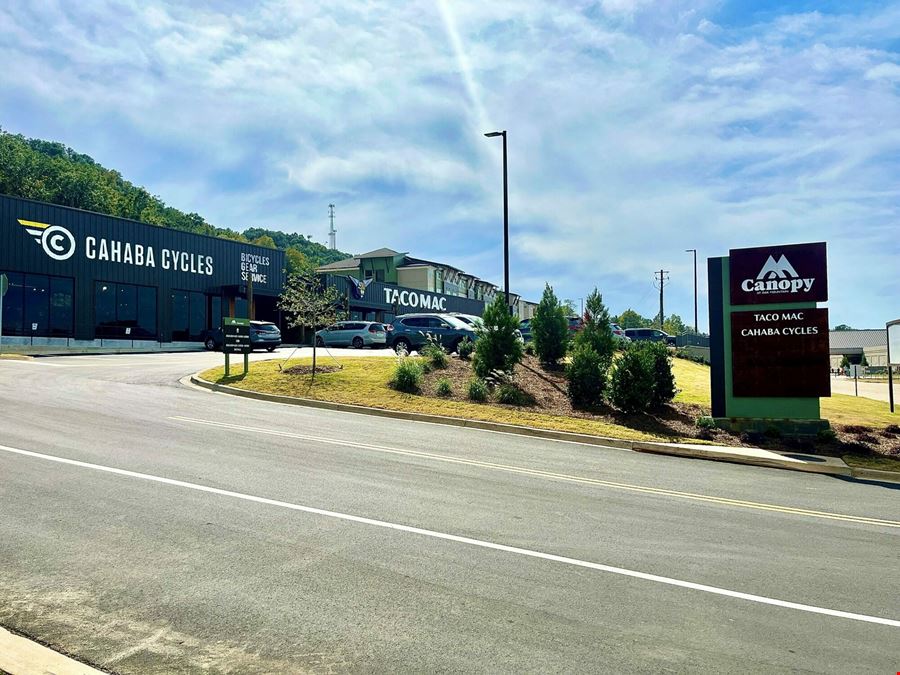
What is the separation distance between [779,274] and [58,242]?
33.8m

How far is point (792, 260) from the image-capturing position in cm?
1528

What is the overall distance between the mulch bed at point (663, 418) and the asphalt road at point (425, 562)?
147 inches

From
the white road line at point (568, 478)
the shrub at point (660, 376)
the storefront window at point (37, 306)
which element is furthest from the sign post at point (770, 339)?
the storefront window at point (37, 306)

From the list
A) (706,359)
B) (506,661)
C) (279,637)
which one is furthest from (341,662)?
(706,359)

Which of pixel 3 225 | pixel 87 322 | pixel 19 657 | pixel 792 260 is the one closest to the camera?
pixel 19 657

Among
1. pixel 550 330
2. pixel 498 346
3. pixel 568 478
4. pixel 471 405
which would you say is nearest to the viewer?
pixel 568 478

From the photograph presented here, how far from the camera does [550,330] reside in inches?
877

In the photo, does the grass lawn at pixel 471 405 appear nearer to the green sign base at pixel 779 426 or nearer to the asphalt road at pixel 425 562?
the green sign base at pixel 779 426

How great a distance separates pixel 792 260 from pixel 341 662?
1500 centimetres

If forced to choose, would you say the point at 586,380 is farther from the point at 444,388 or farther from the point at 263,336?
the point at 263,336

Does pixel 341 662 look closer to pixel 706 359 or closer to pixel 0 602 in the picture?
pixel 0 602

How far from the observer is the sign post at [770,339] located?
49.4ft

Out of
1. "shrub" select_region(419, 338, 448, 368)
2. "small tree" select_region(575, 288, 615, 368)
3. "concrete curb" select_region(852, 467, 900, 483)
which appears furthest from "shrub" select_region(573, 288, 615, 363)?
"concrete curb" select_region(852, 467, 900, 483)

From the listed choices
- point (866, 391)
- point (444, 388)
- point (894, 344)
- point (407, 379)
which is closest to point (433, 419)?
point (444, 388)
